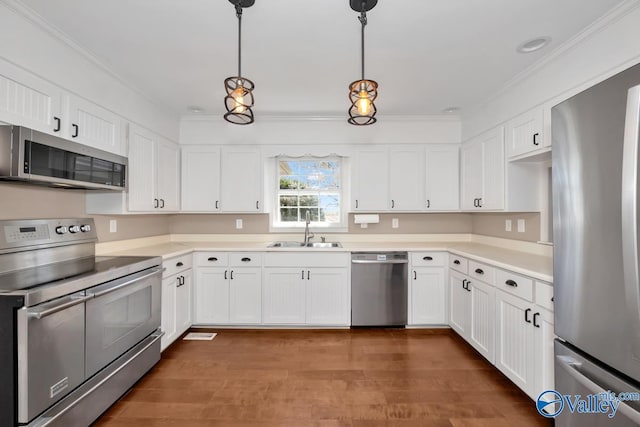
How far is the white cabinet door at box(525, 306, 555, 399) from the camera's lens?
1.79 m

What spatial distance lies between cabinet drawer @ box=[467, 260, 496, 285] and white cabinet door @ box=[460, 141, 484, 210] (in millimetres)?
812

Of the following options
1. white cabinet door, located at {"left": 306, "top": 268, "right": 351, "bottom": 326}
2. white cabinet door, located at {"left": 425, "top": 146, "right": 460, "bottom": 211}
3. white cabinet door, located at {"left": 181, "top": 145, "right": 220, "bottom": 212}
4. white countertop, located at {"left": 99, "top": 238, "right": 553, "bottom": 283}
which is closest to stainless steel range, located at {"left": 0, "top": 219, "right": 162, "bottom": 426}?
white countertop, located at {"left": 99, "top": 238, "right": 553, "bottom": 283}

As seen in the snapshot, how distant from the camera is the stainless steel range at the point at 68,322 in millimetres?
1389

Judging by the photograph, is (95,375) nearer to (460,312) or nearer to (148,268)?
(148,268)

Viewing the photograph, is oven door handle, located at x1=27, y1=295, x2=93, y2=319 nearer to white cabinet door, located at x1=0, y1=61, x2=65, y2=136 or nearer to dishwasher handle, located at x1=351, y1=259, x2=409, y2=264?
white cabinet door, located at x1=0, y1=61, x2=65, y2=136

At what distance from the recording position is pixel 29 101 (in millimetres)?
1753

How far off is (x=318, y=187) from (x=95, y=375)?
2871 millimetres

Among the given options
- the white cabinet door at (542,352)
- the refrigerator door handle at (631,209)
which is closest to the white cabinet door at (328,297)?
the white cabinet door at (542,352)

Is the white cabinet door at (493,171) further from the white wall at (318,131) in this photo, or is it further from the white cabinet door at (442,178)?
the white wall at (318,131)

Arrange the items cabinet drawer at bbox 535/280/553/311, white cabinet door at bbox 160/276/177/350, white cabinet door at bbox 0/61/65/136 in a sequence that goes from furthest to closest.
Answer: white cabinet door at bbox 160/276/177/350, cabinet drawer at bbox 535/280/553/311, white cabinet door at bbox 0/61/65/136

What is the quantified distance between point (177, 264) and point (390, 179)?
101 inches

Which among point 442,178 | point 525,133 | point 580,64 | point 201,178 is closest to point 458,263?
point 442,178

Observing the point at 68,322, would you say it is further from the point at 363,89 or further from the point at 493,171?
the point at 493,171

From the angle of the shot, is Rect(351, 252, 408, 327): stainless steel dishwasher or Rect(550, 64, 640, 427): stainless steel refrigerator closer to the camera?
Rect(550, 64, 640, 427): stainless steel refrigerator
